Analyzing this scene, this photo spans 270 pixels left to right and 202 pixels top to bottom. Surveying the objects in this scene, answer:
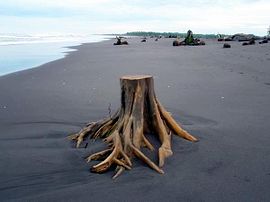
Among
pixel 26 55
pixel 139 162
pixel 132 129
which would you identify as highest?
pixel 132 129

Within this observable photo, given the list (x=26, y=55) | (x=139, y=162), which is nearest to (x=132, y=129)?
(x=139, y=162)

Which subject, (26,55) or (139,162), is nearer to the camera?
(139,162)

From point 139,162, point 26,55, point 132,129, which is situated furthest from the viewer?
point 26,55

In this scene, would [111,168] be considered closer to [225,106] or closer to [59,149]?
[59,149]

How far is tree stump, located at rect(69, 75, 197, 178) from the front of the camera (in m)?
4.58

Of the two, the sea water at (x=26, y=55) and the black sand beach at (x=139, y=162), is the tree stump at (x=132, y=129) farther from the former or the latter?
the sea water at (x=26, y=55)

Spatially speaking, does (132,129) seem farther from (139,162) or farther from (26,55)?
(26,55)

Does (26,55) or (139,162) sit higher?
(139,162)

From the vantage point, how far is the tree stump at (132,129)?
15.0 ft

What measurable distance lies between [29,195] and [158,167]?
1567 millimetres

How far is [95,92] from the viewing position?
960 centimetres

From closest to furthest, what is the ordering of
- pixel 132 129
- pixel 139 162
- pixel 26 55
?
pixel 139 162
pixel 132 129
pixel 26 55

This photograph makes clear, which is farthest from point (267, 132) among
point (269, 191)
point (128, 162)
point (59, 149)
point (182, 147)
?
point (59, 149)

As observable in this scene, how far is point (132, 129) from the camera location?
5.09m
